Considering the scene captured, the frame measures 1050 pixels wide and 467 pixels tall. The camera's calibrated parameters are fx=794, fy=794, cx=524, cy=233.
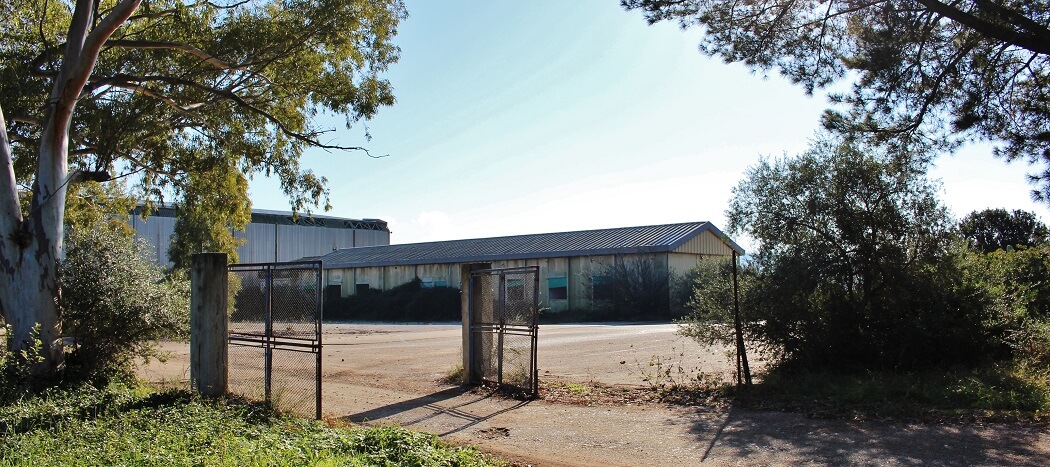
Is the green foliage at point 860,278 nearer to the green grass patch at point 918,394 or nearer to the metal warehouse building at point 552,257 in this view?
the green grass patch at point 918,394

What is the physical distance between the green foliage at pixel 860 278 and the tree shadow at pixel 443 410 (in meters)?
4.06

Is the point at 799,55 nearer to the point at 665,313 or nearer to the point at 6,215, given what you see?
the point at 6,215

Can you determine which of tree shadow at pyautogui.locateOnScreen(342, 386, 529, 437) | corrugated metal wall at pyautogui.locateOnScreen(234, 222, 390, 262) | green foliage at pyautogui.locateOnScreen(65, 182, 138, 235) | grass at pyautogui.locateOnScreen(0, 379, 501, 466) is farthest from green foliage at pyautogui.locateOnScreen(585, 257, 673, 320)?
grass at pyautogui.locateOnScreen(0, 379, 501, 466)

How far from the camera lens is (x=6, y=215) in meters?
11.6

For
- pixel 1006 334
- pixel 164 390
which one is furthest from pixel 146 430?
pixel 1006 334

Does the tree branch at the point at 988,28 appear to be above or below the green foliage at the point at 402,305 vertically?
above

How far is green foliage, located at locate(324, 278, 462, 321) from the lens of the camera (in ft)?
148

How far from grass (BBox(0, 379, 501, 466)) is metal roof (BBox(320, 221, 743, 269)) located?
30984 mm

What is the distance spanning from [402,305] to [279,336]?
37.1 meters

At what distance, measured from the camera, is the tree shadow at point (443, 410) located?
9655 mm

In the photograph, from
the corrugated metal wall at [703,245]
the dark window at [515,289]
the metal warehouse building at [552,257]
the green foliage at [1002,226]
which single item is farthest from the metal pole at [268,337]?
the green foliage at [1002,226]

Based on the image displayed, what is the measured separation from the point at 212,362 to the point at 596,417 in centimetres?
535

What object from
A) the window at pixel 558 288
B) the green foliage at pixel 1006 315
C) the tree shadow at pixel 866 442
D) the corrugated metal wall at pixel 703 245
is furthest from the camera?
the window at pixel 558 288

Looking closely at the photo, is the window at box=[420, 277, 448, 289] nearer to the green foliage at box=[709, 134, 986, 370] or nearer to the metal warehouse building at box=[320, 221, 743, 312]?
the metal warehouse building at box=[320, 221, 743, 312]
